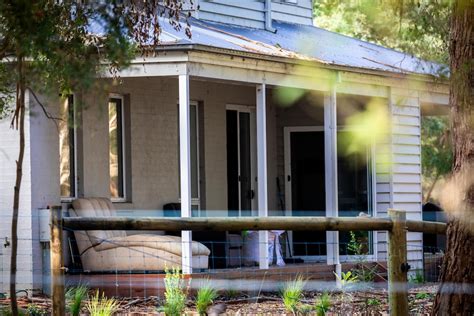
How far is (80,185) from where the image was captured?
15.6 m

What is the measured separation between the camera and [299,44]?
18.2 meters

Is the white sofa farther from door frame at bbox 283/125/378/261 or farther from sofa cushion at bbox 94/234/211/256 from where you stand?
door frame at bbox 283/125/378/261

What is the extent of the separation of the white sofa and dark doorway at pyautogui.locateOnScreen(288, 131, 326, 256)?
5.45 metres

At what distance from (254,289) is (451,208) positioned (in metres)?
5.39

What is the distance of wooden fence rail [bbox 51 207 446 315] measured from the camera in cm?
786

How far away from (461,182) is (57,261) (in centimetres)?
395

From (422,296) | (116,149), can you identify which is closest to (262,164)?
(116,149)

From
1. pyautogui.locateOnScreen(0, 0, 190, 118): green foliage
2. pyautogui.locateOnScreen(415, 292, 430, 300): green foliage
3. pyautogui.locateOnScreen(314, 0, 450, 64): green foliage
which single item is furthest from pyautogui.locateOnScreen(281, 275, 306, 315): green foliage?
pyautogui.locateOnScreen(0, 0, 190, 118): green foliage

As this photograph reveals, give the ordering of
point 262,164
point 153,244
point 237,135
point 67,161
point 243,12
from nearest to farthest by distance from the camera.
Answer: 1. point 153,244
2. point 262,164
3. point 67,161
4. point 237,135
5. point 243,12

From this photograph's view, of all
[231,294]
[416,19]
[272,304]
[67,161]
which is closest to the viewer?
[416,19]

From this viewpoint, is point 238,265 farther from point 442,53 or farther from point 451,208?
point 451,208

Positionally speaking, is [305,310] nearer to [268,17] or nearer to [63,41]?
[63,41]

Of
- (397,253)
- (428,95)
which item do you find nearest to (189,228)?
(397,253)

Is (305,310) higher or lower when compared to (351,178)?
lower
